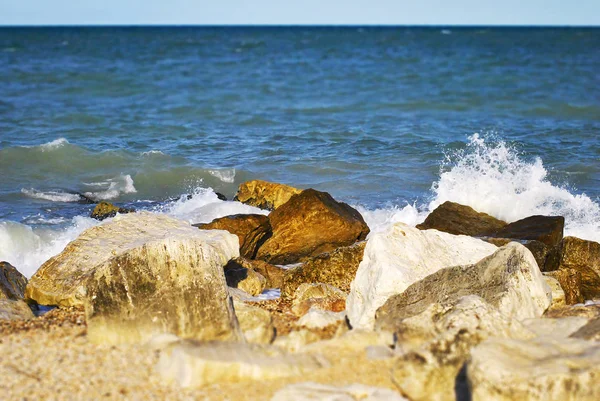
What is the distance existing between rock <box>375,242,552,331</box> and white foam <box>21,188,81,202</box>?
290 inches

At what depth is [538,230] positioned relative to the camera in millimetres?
8492

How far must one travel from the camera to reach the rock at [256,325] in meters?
5.31

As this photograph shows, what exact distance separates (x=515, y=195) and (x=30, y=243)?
21.2ft

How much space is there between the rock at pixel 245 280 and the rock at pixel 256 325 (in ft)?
5.24

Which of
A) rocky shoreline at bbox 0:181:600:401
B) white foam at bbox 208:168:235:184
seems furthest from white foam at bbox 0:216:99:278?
white foam at bbox 208:168:235:184

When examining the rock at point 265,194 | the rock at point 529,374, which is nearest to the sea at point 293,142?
the rock at point 265,194

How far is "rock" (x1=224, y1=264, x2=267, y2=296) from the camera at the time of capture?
7371 mm

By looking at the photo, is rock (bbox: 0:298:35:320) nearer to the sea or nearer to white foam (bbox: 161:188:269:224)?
the sea

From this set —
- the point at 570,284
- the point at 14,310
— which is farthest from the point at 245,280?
the point at 570,284

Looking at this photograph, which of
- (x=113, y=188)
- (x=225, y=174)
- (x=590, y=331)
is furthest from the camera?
(x=225, y=174)

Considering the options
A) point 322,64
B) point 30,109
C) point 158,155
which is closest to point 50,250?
point 158,155

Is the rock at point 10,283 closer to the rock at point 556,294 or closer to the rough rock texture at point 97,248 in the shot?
the rough rock texture at point 97,248

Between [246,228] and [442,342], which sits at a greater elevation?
[442,342]

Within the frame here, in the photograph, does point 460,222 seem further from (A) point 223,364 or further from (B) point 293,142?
(B) point 293,142
